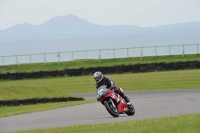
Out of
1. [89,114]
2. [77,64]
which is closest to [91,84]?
[77,64]

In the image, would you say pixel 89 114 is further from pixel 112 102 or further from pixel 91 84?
pixel 91 84

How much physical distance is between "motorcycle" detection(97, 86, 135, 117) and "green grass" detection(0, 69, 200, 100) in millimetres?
10967

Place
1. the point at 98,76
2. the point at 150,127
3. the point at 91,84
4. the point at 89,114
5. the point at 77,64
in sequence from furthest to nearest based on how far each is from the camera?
the point at 77,64, the point at 91,84, the point at 89,114, the point at 98,76, the point at 150,127

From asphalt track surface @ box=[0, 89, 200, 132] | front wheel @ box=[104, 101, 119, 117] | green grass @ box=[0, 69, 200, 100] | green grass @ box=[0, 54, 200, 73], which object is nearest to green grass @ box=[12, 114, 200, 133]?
asphalt track surface @ box=[0, 89, 200, 132]

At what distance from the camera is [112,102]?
18344 millimetres

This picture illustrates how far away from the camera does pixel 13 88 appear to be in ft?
102

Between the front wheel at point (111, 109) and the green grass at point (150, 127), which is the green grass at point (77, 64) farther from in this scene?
the green grass at point (150, 127)

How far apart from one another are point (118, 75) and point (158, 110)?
91.0ft

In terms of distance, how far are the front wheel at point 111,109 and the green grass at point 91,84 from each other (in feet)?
36.5

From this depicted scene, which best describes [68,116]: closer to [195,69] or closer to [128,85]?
[128,85]

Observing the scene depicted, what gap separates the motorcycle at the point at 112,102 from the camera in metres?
18.1

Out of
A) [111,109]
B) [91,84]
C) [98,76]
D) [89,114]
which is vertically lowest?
[91,84]

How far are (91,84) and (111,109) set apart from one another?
937 inches

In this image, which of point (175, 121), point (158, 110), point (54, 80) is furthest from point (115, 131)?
point (54, 80)
